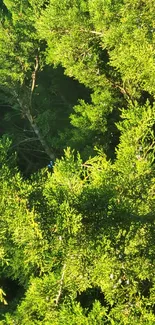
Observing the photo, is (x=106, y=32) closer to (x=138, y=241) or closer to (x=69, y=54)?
(x=69, y=54)

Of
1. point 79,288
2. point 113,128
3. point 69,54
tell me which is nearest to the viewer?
point 79,288

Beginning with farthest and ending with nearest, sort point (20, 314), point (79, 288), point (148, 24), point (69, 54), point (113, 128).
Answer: point (113, 128), point (69, 54), point (148, 24), point (20, 314), point (79, 288)

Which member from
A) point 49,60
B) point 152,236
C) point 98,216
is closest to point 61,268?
point 98,216

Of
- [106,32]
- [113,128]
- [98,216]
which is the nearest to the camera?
[98,216]

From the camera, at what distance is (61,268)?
4633 millimetres

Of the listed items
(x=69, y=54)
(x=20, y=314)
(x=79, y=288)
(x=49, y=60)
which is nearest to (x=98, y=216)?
(x=79, y=288)

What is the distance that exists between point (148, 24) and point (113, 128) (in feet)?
9.60

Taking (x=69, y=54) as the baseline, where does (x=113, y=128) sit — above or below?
below

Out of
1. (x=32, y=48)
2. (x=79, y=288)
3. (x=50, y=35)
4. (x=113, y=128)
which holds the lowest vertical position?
(x=79, y=288)

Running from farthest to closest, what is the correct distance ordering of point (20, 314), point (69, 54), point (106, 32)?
1. point (69, 54)
2. point (106, 32)
3. point (20, 314)

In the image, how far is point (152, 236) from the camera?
462 centimetres

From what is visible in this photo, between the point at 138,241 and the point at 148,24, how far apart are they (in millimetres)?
4767

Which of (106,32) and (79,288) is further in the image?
(106,32)

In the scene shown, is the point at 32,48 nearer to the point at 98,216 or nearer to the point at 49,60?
the point at 49,60
